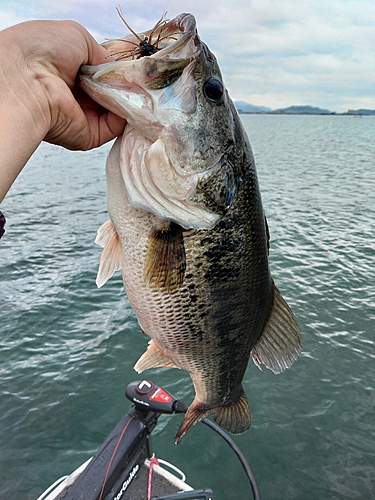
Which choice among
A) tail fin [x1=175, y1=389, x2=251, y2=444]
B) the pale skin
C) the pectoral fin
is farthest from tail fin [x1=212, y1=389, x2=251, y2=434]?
the pale skin

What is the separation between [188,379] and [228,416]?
3.95m

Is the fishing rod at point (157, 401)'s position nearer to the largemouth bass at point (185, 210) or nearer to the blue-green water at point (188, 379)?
the blue-green water at point (188, 379)

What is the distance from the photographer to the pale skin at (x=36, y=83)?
1434 mm

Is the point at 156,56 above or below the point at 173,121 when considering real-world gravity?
above

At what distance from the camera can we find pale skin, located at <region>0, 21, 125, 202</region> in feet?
4.70

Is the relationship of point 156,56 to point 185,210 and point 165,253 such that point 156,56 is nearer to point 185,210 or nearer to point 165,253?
point 185,210

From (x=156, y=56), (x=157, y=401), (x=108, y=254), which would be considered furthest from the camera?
(x=157, y=401)

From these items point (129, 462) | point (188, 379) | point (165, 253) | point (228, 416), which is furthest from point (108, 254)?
point (188, 379)

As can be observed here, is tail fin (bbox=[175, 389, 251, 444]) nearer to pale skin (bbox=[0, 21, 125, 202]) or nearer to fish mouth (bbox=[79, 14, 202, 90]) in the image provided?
pale skin (bbox=[0, 21, 125, 202])

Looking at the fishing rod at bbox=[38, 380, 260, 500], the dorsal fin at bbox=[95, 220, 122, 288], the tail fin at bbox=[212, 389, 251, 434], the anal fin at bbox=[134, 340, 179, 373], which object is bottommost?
the fishing rod at bbox=[38, 380, 260, 500]

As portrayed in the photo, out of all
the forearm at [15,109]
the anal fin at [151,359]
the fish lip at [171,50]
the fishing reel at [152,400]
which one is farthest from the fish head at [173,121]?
the fishing reel at [152,400]

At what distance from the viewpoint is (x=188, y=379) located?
21.8ft

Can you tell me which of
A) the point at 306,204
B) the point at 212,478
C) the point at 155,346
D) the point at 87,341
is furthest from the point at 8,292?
the point at 306,204

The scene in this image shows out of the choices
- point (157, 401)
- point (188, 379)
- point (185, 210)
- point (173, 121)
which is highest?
point (173, 121)
